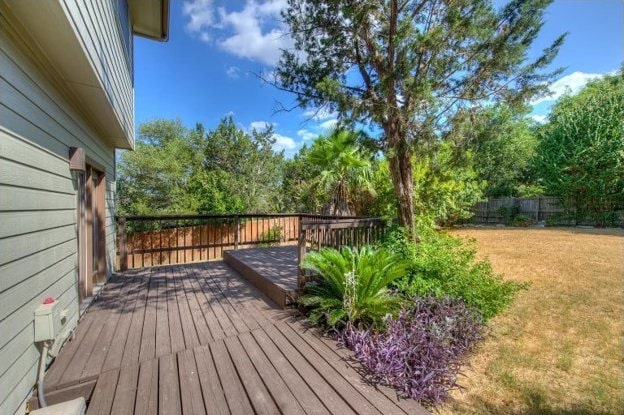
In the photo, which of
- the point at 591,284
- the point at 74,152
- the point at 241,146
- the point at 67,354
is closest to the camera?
the point at 67,354

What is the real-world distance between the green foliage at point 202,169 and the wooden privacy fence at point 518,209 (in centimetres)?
1016

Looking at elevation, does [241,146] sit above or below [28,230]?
above

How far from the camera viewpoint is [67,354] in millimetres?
2316

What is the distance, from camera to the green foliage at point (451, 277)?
10.1 ft

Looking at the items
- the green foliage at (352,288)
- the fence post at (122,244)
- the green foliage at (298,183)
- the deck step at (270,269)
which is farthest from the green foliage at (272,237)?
the green foliage at (352,288)

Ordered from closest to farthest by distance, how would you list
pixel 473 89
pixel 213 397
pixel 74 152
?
pixel 213 397
pixel 74 152
pixel 473 89

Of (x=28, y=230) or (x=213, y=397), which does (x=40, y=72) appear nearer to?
(x=28, y=230)

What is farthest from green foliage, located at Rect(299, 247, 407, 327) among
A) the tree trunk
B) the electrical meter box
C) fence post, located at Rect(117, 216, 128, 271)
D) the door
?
fence post, located at Rect(117, 216, 128, 271)

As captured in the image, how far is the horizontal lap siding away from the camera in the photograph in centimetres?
158

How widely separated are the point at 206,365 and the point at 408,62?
3.64m

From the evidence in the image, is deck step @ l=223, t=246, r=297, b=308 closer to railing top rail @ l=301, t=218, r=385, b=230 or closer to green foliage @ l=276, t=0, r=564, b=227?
railing top rail @ l=301, t=218, r=385, b=230

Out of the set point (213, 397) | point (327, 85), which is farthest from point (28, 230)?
point (327, 85)

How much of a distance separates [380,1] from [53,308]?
4.31m

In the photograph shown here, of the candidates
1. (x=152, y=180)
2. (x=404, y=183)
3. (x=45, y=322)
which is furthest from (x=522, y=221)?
(x=152, y=180)
